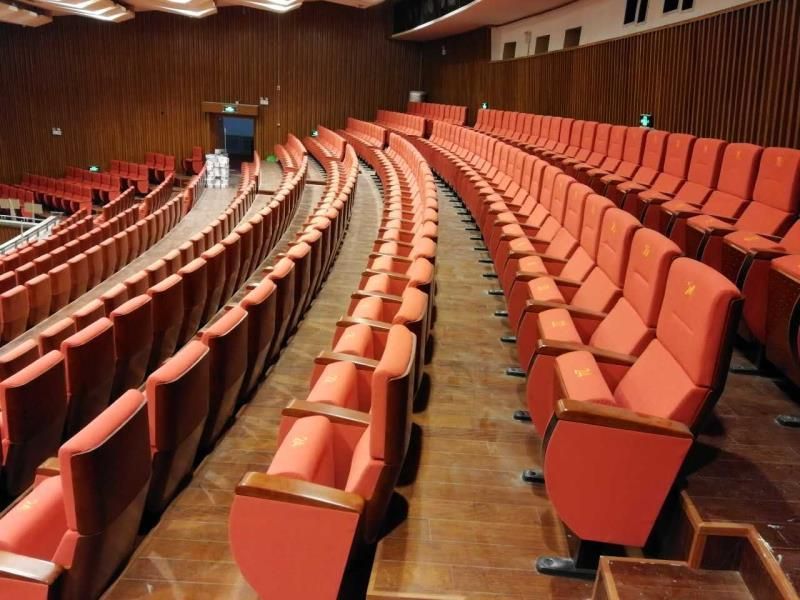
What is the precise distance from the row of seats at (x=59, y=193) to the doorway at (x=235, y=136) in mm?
813

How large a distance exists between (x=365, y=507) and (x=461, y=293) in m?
0.66

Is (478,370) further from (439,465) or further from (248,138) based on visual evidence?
(248,138)

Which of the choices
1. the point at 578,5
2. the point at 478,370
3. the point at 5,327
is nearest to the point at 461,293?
the point at 478,370

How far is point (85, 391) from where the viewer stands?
0.70 meters

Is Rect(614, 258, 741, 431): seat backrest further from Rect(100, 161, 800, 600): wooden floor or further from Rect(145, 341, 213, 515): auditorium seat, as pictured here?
Rect(145, 341, 213, 515): auditorium seat

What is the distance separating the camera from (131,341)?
0.77 meters

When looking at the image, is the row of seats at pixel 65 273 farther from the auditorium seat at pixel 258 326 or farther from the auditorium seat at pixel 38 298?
the auditorium seat at pixel 258 326

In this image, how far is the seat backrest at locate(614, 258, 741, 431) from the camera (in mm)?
410

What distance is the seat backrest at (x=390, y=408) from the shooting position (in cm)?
40

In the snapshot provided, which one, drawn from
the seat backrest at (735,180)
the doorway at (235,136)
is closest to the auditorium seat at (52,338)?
the seat backrest at (735,180)

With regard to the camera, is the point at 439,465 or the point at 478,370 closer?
the point at 439,465

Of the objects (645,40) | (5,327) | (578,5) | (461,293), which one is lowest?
(5,327)

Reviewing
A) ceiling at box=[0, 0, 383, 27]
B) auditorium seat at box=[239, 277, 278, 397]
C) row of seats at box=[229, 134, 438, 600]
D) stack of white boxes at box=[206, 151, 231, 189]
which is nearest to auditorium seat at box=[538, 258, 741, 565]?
row of seats at box=[229, 134, 438, 600]

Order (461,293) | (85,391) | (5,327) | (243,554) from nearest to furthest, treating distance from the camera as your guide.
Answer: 1. (243,554)
2. (85,391)
3. (461,293)
4. (5,327)
